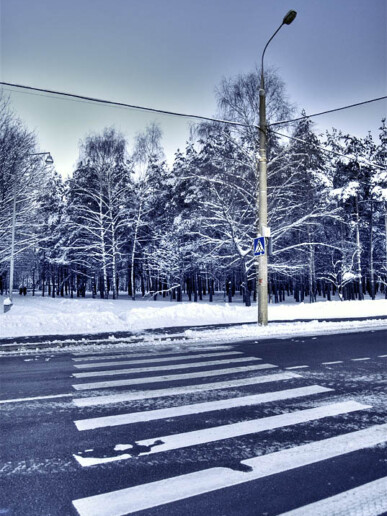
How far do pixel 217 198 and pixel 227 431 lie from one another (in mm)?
20282

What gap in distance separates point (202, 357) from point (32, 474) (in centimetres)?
564

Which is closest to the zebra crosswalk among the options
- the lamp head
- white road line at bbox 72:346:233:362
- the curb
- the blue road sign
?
white road line at bbox 72:346:233:362

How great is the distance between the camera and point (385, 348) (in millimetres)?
9914

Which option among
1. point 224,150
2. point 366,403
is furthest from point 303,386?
point 224,150

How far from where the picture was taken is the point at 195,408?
5156mm

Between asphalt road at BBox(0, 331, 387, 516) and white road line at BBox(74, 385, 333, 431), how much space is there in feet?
A: 0.08

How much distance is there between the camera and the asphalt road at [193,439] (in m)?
3.00

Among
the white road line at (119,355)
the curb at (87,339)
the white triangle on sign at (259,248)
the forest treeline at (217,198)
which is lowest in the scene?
the white road line at (119,355)

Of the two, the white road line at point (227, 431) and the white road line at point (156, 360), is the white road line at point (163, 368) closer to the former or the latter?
the white road line at point (156, 360)

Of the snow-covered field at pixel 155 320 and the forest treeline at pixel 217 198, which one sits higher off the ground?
the forest treeline at pixel 217 198

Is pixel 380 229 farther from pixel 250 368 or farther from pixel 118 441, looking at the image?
pixel 118 441

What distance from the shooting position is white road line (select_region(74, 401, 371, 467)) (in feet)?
12.6

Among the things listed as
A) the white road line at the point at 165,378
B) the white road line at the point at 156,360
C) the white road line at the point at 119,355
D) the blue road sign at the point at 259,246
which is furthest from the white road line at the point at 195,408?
the blue road sign at the point at 259,246

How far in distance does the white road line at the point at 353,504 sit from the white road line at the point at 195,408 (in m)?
2.23
